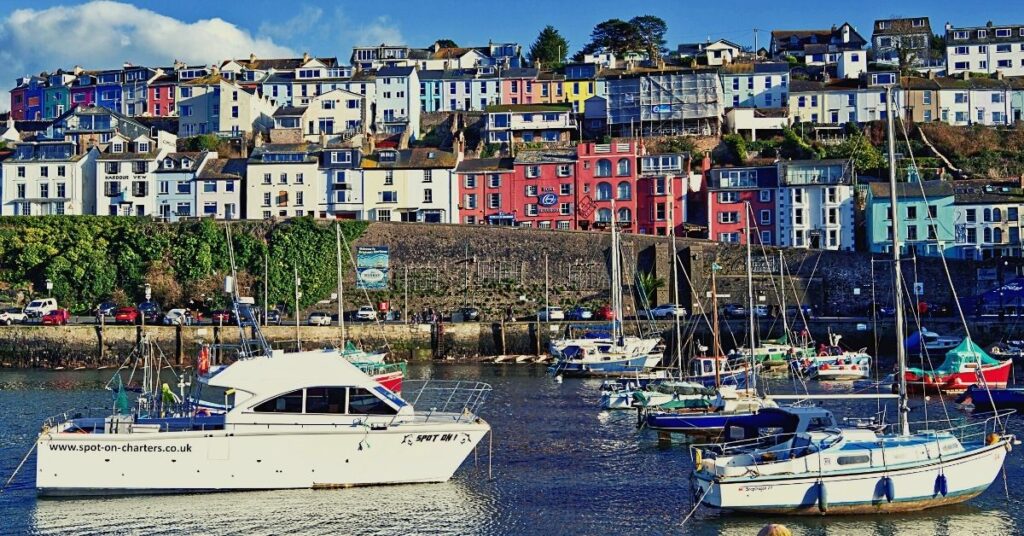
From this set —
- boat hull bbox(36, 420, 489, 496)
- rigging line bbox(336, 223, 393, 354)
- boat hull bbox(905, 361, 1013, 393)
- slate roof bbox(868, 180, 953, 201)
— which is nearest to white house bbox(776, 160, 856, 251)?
slate roof bbox(868, 180, 953, 201)

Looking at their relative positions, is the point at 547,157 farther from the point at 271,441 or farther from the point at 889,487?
the point at 889,487

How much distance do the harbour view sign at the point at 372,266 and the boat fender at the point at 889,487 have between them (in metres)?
45.5

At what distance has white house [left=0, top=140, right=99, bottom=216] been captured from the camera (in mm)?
75625

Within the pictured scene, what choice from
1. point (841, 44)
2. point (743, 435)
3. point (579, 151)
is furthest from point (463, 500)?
point (841, 44)

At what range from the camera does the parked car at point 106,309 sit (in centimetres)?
6118

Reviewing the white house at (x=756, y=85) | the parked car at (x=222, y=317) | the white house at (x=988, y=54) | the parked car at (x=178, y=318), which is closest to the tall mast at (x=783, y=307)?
the parked car at (x=222, y=317)

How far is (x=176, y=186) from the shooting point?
7538 centimetres

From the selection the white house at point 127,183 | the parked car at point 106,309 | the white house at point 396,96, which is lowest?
the parked car at point 106,309

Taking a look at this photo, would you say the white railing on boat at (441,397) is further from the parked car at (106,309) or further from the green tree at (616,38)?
the green tree at (616,38)

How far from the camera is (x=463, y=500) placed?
25328 mm

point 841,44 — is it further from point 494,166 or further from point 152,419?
point 152,419

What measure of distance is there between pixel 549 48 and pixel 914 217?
166 feet

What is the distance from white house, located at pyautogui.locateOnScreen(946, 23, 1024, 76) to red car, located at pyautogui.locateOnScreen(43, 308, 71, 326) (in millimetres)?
70616

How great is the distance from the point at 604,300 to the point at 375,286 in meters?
12.1
